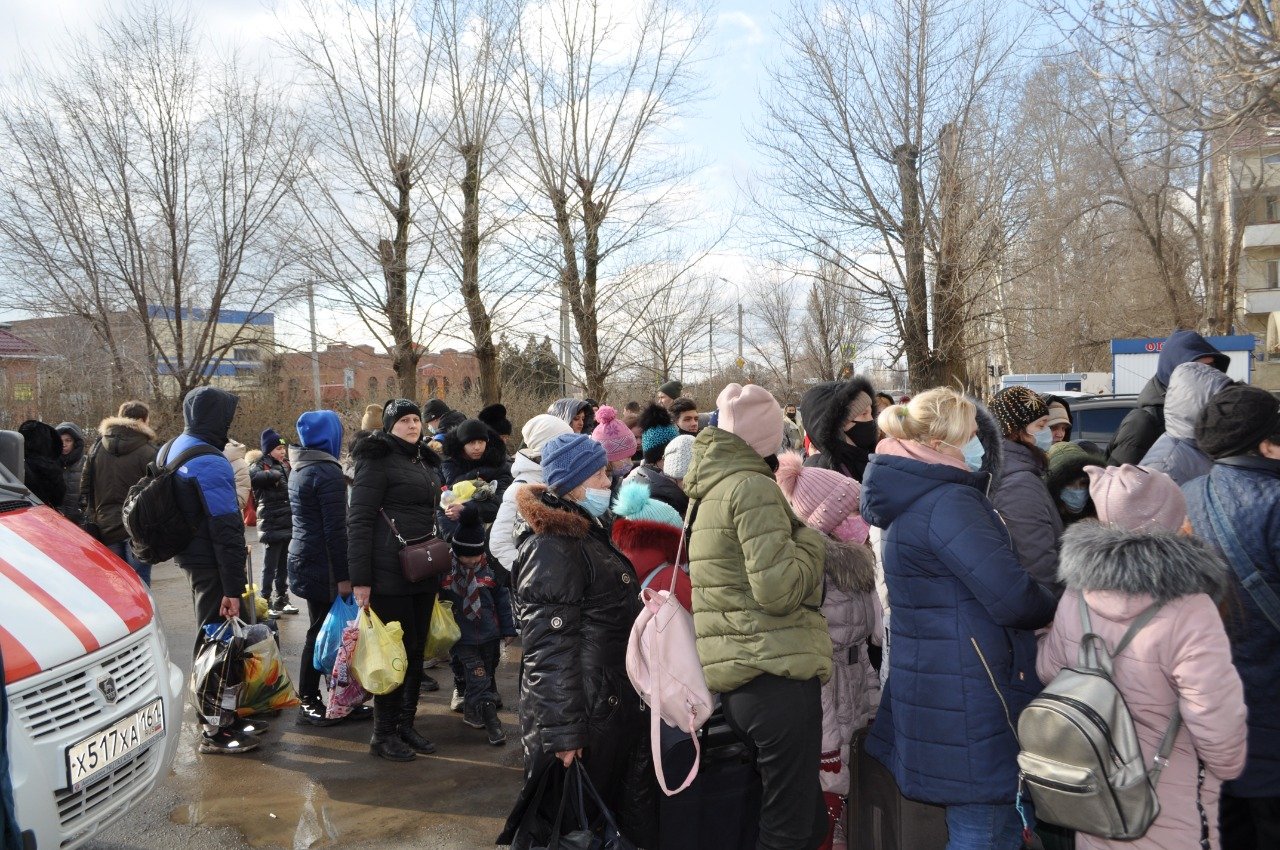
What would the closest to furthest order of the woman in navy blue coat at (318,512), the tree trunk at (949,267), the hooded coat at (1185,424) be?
the hooded coat at (1185,424) → the woman in navy blue coat at (318,512) → the tree trunk at (949,267)

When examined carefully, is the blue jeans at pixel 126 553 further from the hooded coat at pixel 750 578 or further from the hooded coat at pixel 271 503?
the hooded coat at pixel 750 578

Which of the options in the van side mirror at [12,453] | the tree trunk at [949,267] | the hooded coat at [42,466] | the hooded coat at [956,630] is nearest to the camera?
the hooded coat at [956,630]

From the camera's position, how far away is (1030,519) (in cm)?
343

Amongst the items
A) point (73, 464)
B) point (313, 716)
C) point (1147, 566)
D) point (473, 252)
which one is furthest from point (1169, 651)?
point (473, 252)

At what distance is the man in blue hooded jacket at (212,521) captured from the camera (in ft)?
17.0

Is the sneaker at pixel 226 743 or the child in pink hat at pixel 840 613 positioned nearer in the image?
the child in pink hat at pixel 840 613

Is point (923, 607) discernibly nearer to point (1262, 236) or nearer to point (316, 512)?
Result: point (316, 512)

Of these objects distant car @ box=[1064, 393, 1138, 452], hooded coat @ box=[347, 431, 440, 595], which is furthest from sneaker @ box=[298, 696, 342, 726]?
distant car @ box=[1064, 393, 1138, 452]

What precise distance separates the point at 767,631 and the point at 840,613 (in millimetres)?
683

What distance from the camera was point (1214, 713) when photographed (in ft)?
8.25

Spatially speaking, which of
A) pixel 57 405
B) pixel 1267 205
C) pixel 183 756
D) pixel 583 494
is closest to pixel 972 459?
pixel 583 494

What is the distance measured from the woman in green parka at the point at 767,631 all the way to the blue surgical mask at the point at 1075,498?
63.1 inches

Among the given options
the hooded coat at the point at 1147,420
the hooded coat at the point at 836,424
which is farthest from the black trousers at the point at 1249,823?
the hooded coat at the point at 1147,420

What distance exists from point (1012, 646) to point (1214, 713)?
1.97 feet
